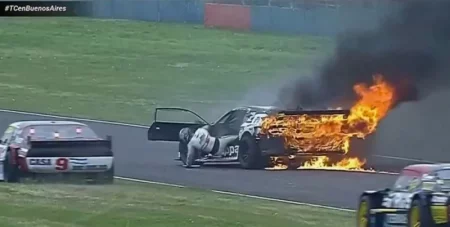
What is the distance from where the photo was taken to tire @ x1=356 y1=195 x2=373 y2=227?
627 inches

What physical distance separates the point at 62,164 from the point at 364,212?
285 inches

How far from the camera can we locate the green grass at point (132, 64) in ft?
131

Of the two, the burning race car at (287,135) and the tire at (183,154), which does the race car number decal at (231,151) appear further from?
the tire at (183,154)

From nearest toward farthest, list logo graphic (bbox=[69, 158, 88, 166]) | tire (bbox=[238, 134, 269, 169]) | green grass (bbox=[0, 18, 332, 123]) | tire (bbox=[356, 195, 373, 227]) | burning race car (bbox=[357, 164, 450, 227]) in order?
burning race car (bbox=[357, 164, 450, 227])
tire (bbox=[356, 195, 373, 227])
logo graphic (bbox=[69, 158, 88, 166])
tire (bbox=[238, 134, 269, 169])
green grass (bbox=[0, 18, 332, 123])

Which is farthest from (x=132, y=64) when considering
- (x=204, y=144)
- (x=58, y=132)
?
(x=58, y=132)

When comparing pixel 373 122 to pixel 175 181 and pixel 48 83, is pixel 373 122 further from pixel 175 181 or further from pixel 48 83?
pixel 48 83

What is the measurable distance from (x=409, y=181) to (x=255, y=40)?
34.0m

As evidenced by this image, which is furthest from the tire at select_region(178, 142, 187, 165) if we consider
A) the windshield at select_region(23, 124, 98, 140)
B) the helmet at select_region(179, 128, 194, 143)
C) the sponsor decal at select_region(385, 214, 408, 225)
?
the sponsor decal at select_region(385, 214, 408, 225)

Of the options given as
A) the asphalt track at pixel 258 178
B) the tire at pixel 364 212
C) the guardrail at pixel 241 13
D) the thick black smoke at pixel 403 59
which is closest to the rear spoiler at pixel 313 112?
the asphalt track at pixel 258 178

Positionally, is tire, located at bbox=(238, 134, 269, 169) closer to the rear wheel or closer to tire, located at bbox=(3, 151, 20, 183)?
tire, located at bbox=(3, 151, 20, 183)

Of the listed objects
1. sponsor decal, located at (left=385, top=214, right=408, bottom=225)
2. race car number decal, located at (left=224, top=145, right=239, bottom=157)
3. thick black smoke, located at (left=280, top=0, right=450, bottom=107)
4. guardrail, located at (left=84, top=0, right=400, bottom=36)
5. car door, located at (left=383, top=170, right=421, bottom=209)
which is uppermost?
guardrail, located at (left=84, top=0, right=400, bottom=36)

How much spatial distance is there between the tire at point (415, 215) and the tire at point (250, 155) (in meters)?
10.8

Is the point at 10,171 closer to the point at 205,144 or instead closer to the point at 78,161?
the point at 78,161

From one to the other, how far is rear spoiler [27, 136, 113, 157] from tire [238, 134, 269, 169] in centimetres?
436
